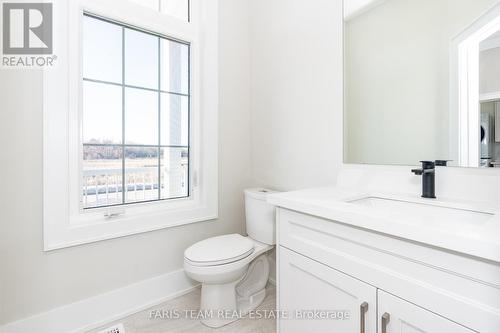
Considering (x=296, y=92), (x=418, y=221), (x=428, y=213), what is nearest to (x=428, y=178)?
(x=428, y=213)

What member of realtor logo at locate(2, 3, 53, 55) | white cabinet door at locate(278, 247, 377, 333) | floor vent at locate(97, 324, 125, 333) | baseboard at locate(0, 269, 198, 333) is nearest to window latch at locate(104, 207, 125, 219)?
baseboard at locate(0, 269, 198, 333)

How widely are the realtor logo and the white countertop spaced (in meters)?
1.50

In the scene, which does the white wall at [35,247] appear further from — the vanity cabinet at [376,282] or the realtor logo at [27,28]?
the vanity cabinet at [376,282]

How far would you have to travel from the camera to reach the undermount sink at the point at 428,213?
72 centimetres

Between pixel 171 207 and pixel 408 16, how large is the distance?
1.82m

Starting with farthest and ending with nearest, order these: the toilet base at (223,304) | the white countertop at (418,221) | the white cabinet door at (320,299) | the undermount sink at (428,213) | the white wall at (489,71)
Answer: the toilet base at (223,304) → the white wall at (489,71) → the white cabinet door at (320,299) → the undermount sink at (428,213) → the white countertop at (418,221)

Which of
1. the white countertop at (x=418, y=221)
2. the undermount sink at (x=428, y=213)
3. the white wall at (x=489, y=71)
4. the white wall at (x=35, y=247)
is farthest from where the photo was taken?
the white wall at (x=35, y=247)

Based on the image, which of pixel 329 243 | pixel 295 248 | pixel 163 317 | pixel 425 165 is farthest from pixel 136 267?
pixel 425 165

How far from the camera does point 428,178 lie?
1.05m

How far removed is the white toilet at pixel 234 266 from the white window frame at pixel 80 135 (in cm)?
38

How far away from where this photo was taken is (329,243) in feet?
3.07

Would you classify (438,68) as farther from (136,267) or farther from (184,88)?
(136,267)

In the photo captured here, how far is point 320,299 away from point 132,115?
157cm

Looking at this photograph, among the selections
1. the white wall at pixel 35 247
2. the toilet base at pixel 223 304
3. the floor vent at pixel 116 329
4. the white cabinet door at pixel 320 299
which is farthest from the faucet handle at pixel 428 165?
the floor vent at pixel 116 329
